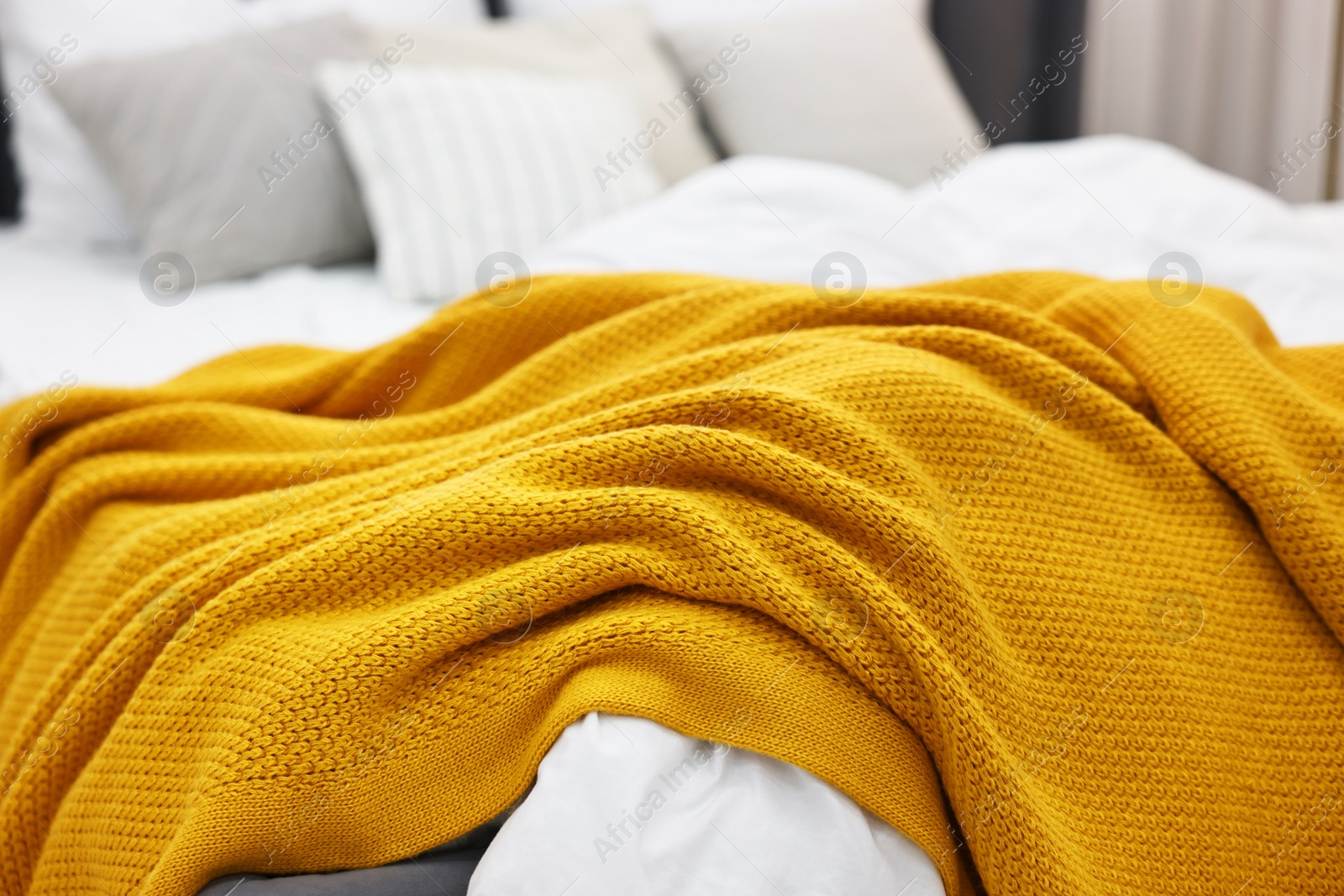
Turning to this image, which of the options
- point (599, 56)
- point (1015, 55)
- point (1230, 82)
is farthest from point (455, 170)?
point (1230, 82)

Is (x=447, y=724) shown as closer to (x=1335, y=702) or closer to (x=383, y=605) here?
(x=383, y=605)

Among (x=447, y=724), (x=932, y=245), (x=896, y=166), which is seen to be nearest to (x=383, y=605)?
(x=447, y=724)

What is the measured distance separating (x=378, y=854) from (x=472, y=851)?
7cm

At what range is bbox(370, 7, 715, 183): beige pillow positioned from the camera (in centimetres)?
170

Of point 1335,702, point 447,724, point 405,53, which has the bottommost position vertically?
point 1335,702

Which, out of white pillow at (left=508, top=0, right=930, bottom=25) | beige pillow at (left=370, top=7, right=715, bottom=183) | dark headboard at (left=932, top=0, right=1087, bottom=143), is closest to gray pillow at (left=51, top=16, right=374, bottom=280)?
beige pillow at (left=370, top=7, right=715, bottom=183)

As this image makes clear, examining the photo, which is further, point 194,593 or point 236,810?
point 194,593

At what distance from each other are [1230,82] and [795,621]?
260 cm

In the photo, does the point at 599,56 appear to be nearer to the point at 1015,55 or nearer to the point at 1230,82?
the point at 1015,55

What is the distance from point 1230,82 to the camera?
8.31 feet

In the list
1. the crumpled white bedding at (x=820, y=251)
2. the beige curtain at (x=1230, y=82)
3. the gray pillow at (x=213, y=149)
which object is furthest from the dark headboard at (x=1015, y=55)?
the gray pillow at (x=213, y=149)

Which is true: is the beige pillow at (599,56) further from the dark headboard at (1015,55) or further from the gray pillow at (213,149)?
the dark headboard at (1015,55)

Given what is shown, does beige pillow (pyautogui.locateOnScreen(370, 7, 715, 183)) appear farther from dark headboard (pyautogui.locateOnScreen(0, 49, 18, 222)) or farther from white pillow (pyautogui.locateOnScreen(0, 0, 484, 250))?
dark headboard (pyautogui.locateOnScreen(0, 49, 18, 222))

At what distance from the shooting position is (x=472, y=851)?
67cm
